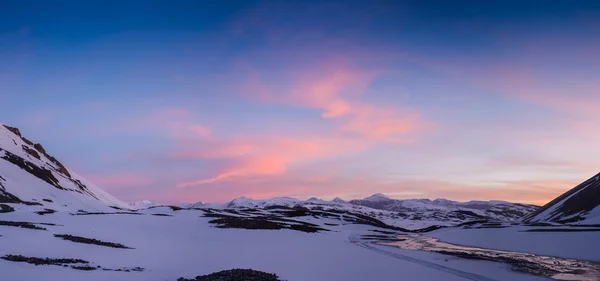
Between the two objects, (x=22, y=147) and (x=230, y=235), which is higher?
(x=22, y=147)

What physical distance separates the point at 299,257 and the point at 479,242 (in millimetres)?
42861

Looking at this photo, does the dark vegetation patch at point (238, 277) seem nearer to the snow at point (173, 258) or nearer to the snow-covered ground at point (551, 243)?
the snow at point (173, 258)

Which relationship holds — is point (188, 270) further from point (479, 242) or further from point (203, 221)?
point (479, 242)

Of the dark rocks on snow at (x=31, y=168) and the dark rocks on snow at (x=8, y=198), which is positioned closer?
the dark rocks on snow at (x=8, y=198)

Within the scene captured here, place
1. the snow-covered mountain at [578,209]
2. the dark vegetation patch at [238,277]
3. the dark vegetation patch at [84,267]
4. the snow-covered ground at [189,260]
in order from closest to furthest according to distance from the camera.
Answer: the dark vegetation patch at [238,277], the dark vegetation patch at [84,267], the snow-covered ground at [189,260], the snow-covered mountain at [578,209]

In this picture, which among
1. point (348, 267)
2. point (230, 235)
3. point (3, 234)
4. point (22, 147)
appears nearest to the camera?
point (3, 234)

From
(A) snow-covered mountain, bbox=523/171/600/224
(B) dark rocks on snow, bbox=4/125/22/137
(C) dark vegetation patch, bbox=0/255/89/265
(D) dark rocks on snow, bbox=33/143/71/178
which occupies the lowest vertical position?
(C) dark vegetation patch, bbox=0/255/89/265

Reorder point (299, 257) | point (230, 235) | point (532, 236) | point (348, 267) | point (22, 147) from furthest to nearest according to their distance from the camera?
1. point (22, 147)
2. point (532, 236)
3. point (230, 235)
4. point (299, 257)
5. point (348, 267)

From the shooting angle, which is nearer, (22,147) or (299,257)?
(299,257)

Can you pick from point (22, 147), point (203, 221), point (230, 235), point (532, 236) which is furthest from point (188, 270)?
point (22, 147)

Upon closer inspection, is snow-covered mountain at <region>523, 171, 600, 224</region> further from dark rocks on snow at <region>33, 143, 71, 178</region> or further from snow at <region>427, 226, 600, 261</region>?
dark rocks on snow at <region>33, 143, 71, 178</region>

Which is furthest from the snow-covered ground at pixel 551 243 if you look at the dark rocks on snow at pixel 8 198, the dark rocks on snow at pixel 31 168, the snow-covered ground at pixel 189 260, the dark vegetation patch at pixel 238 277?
the dark rocks on snow at pixel 31 168

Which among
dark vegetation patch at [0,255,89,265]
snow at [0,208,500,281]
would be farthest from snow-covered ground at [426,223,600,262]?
dark vegetation patch at [0,255,89,265]

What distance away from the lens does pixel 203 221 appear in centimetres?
7088
